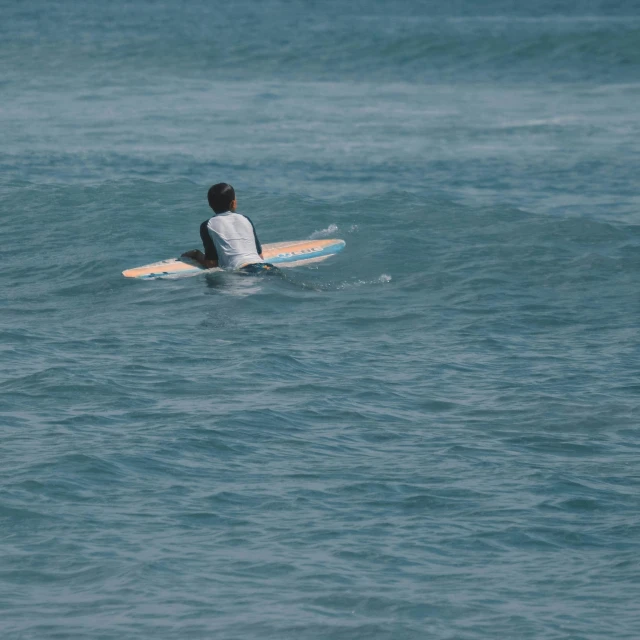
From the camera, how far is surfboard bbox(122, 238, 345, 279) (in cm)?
1307

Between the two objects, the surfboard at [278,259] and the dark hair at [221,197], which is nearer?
the dark hair at [221,197]

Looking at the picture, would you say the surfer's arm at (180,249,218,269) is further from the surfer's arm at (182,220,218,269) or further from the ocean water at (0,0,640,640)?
the ocean water at (0,0,640,640)

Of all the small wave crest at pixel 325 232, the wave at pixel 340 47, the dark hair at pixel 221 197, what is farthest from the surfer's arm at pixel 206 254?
the wave at pixel 340 47

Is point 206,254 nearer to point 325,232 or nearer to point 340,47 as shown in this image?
point 325,232

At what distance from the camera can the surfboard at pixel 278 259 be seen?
13.1 meters

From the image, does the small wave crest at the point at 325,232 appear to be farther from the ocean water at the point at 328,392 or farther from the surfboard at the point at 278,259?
the surfboard at the point at 278,259

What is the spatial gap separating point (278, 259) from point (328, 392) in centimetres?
478

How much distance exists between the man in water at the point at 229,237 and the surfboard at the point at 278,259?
274 mm

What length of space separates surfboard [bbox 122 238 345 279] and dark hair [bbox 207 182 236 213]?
2.23 ft

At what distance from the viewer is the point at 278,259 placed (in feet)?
45.4

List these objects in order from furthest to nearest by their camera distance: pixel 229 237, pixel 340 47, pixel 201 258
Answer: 1. pixel 340 47
2. pixel 201 258
3. pixel 229 237

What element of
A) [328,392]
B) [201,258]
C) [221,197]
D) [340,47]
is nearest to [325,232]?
[201,258]

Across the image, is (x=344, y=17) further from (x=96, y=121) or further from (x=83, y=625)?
(x=83, y=625)

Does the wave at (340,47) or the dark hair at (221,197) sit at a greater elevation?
the wave at (340,47)
